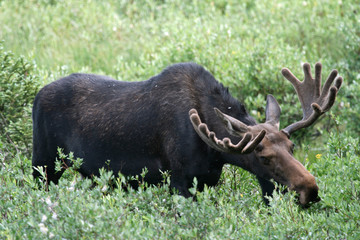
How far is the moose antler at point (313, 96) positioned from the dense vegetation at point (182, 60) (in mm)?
515

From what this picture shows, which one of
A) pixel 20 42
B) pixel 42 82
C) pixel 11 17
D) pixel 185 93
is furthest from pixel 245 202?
pixel 11 17

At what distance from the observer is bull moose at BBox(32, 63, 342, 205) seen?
5.10 m

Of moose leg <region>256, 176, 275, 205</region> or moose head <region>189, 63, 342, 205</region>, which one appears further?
moose leg <region>256, 176, 275, 205</region>

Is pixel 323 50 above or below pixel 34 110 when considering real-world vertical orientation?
above

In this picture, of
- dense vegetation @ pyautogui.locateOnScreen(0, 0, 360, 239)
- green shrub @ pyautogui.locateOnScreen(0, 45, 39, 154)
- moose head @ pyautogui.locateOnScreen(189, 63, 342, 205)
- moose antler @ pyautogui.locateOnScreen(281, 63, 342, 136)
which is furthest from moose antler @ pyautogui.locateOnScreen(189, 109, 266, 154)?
green shrub @ pyautogui.locateOnScreen(0, 45, 39, 154)

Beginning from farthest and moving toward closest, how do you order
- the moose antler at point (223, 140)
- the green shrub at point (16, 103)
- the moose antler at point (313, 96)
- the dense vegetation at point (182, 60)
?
the green shrub at point (16, 103) < the moose antler at point (313, 96) < the moose antler at point (223, 140) < the dense vegetation at point (182, 60)

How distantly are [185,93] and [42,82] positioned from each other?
278cm

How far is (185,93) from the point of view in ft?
18.1

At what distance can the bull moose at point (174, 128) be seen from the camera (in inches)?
201

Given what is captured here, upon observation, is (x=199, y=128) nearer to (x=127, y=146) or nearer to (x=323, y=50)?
(x=127, y=146)

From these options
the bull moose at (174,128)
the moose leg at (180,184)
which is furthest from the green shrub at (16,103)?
the moose leg at (180,184)

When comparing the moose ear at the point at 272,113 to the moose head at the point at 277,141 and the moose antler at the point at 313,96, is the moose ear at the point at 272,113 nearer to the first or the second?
the moose head at the point at 277,141

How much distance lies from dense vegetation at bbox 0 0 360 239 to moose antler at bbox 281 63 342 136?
0.51 m

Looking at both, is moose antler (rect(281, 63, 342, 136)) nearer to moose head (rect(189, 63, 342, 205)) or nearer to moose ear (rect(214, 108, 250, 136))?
moose head (rect(189, 63, 342, 205))
